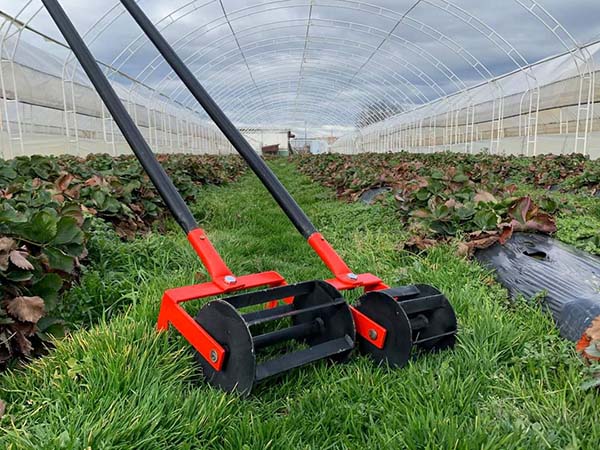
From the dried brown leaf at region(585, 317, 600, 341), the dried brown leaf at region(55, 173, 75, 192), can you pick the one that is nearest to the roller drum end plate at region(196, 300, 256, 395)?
the dried brown leaf at region(585, 317, 600, 341)

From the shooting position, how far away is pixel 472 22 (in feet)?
50.9

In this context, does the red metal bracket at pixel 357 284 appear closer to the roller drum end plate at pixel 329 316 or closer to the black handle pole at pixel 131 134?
the roller drum end plate at pixel 329 316

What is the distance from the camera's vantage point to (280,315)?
71.1 inches

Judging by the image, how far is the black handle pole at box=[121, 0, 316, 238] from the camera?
7.81 feet

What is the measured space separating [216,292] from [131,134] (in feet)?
2.94

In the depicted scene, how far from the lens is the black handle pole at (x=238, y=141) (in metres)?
2.38

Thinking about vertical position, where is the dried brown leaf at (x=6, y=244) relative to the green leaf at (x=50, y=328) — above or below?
above

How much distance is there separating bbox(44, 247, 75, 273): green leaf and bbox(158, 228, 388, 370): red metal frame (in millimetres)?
595

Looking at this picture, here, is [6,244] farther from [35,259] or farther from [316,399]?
[316,399]

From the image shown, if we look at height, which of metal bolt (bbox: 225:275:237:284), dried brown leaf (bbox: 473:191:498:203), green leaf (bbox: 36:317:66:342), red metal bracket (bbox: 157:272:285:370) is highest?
dried brown leaf (bbox: 473:191:498:203)

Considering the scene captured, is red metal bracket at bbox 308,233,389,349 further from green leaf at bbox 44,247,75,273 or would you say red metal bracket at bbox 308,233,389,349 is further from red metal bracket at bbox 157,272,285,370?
green leaf at bbox 44,247,75,273

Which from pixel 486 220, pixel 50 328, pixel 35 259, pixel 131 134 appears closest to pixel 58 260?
pixel 35 259

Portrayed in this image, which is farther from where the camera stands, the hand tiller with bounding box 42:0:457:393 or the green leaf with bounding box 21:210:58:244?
the green leaf with bounding box 21:210:58:244

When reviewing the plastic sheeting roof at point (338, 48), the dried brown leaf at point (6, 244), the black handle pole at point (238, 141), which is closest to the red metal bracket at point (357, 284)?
the black handle pole at point (238, 141)
